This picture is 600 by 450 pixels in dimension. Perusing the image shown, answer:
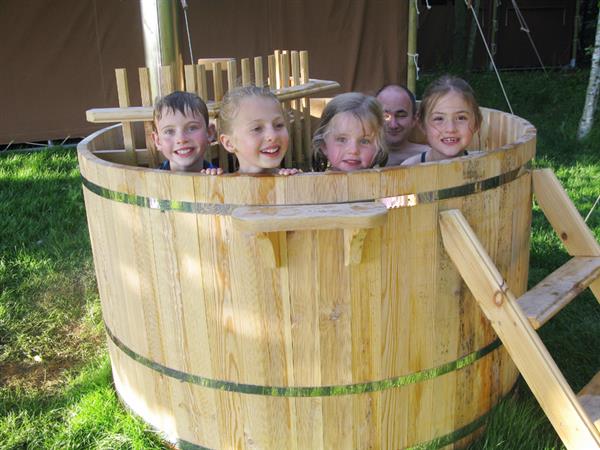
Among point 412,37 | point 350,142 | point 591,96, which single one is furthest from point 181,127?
point 591,96

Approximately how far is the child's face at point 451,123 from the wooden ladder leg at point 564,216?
0.36 metres

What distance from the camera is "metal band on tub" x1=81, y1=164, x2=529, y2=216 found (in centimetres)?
224

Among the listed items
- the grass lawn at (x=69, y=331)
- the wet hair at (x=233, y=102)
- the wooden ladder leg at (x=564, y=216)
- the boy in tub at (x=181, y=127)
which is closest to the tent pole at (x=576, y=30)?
the grass lawn at (x=69, y=331)

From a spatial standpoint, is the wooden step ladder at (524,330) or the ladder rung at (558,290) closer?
the wooden step ladder at (524,330)

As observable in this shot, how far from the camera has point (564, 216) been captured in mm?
2818

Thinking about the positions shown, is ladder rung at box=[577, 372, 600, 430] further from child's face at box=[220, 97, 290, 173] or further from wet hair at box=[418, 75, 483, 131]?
child's face at box=[220, 97, 290, 173]

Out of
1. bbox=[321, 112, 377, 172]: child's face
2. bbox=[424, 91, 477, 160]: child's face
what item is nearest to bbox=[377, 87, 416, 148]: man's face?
bbox=[424, 91, 477, 160]: child's face

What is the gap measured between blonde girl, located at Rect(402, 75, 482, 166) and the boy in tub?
98cm

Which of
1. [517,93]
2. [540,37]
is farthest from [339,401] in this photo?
[540,37]

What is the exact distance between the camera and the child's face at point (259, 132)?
258 centimetres

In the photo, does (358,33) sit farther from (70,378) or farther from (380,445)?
(380,445)

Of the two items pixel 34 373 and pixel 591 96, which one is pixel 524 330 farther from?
pixel 591 96

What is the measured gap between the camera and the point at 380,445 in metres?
2.54

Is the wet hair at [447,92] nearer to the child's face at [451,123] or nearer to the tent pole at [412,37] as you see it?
the child's face at [451,123]
